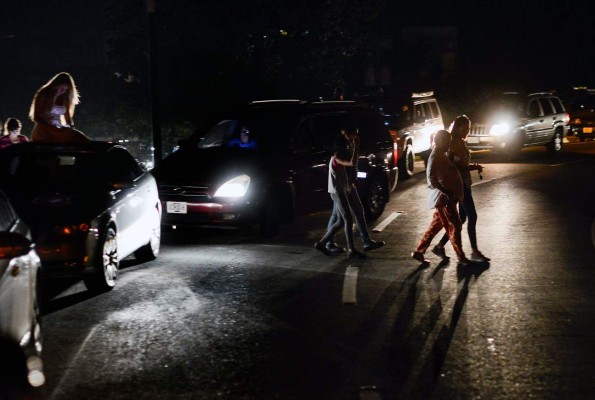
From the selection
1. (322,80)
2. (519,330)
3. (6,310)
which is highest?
(322,80)

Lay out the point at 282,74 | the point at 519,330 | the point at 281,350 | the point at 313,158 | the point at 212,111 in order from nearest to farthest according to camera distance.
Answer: the point at 281,350 < the point at 519,330 < the point at 313,158 < the point at 212,111 < the point at 282,74

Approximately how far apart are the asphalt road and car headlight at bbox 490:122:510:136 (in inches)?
534

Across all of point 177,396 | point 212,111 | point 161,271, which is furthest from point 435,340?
point 212,111

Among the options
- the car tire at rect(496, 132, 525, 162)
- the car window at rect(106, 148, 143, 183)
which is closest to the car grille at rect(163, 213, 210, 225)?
the car window at rect(106, 148, 143, 183)

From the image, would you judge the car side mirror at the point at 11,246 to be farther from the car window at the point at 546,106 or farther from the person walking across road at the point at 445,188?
the car window at the point at 546,106

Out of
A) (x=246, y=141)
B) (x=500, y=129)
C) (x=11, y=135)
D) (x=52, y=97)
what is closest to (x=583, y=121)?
(x=500, y=129)

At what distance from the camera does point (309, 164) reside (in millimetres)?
14336

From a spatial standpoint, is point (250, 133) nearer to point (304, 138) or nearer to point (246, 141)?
point (246, 141)

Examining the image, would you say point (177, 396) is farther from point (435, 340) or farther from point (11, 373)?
Result: point (435, 340)

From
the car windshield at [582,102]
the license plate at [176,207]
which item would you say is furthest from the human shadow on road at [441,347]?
the car windshield at [582,102]

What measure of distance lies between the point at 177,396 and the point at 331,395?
3.17ft

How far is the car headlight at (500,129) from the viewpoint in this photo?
2706cm

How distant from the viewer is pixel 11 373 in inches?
232

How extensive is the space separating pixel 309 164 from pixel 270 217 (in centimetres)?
127
